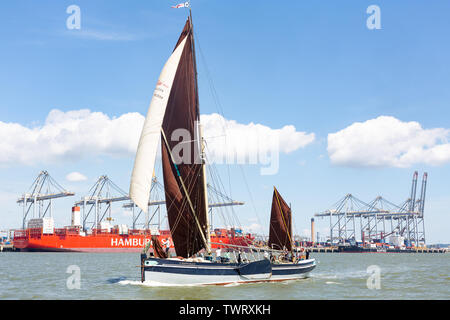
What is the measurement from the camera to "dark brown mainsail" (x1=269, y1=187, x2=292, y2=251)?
1688 inches

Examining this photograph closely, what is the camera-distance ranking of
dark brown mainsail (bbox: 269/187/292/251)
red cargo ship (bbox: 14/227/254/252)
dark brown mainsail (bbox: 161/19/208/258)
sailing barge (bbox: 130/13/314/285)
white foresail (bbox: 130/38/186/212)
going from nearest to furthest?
1. white foresail (bbox: 130/38/186/212)
2. sailing barge (bbox: 130/13/314/285)
3. dark brown mainsail (bbox: 161/19/208/258)
4. dark brown mainsail (bbox: 269/187/292/251)
5. red cargo ship (bbox: 14/227/254/252)

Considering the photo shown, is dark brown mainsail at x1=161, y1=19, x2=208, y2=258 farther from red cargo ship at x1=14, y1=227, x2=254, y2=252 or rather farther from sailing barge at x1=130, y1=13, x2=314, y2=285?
red cargo ship at x1=14, y1=227, x2=254, y2=252

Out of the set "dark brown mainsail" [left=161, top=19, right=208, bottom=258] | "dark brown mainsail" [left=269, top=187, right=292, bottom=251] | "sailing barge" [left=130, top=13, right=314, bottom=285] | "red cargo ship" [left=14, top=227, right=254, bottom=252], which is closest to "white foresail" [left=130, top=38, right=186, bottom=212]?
"sailing barge" [left=130, top=13, right=314, bottom=285]

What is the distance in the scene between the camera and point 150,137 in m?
30.6

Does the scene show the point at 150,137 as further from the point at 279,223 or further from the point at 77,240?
the point at 77,240

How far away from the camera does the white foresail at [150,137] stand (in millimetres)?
29641

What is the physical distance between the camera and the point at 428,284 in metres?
39.2

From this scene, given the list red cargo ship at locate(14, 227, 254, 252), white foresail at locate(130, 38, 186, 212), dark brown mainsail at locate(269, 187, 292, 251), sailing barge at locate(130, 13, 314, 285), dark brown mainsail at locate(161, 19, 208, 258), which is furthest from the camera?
red cargo ship at locate(14, 227, 254, 252)

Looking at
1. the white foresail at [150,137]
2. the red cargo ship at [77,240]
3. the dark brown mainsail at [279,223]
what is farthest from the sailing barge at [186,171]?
the red cargo ship at [77,240]

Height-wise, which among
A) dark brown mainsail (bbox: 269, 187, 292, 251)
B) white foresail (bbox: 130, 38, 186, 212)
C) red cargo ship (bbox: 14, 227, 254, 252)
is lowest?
red cargo ship (bbox: 14, 227, 254, 252)

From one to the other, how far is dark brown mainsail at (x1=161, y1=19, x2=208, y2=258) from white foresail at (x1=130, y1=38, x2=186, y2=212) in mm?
929

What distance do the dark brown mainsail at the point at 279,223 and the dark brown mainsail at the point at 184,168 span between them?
1172cm
